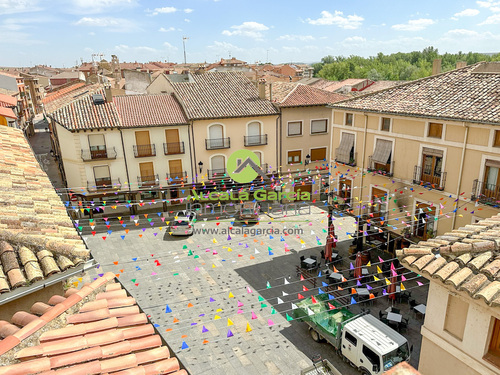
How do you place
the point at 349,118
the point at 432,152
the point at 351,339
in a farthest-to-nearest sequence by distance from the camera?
the point at 349,118
the point at 432,152
the point at 351,339

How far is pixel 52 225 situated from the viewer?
7.20 metres

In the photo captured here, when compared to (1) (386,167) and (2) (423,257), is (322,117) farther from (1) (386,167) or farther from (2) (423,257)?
(2) (423,257)

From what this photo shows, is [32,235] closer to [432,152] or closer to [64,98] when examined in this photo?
[432,152]

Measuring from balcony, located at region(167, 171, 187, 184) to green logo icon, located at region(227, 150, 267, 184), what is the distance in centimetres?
365

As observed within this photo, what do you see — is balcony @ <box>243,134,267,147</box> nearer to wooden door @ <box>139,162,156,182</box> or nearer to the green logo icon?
the green logo icon

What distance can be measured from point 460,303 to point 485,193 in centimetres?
961

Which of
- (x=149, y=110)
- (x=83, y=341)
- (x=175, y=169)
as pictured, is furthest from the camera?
(x=175, y=169)

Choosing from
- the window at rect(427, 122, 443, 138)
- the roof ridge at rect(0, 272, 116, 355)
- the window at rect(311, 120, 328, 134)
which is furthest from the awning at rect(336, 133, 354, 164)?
the roof ridge at rect(0, 272, 116, 355)

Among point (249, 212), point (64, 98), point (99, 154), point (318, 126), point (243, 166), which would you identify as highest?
point (64, 98)

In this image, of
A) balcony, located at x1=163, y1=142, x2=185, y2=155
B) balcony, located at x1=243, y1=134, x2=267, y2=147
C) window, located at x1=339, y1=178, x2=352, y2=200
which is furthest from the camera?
balcony, located at x1=243, y1=134, x2=267, y2=147

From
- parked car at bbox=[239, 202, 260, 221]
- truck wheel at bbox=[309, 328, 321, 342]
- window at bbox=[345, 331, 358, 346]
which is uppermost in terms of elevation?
window at bbox=[345, 331, 358, 346]

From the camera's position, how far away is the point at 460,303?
6.70 metres

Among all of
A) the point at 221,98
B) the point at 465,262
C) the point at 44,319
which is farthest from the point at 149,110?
the point at 465,262

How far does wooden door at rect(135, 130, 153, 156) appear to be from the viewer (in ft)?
86.4
